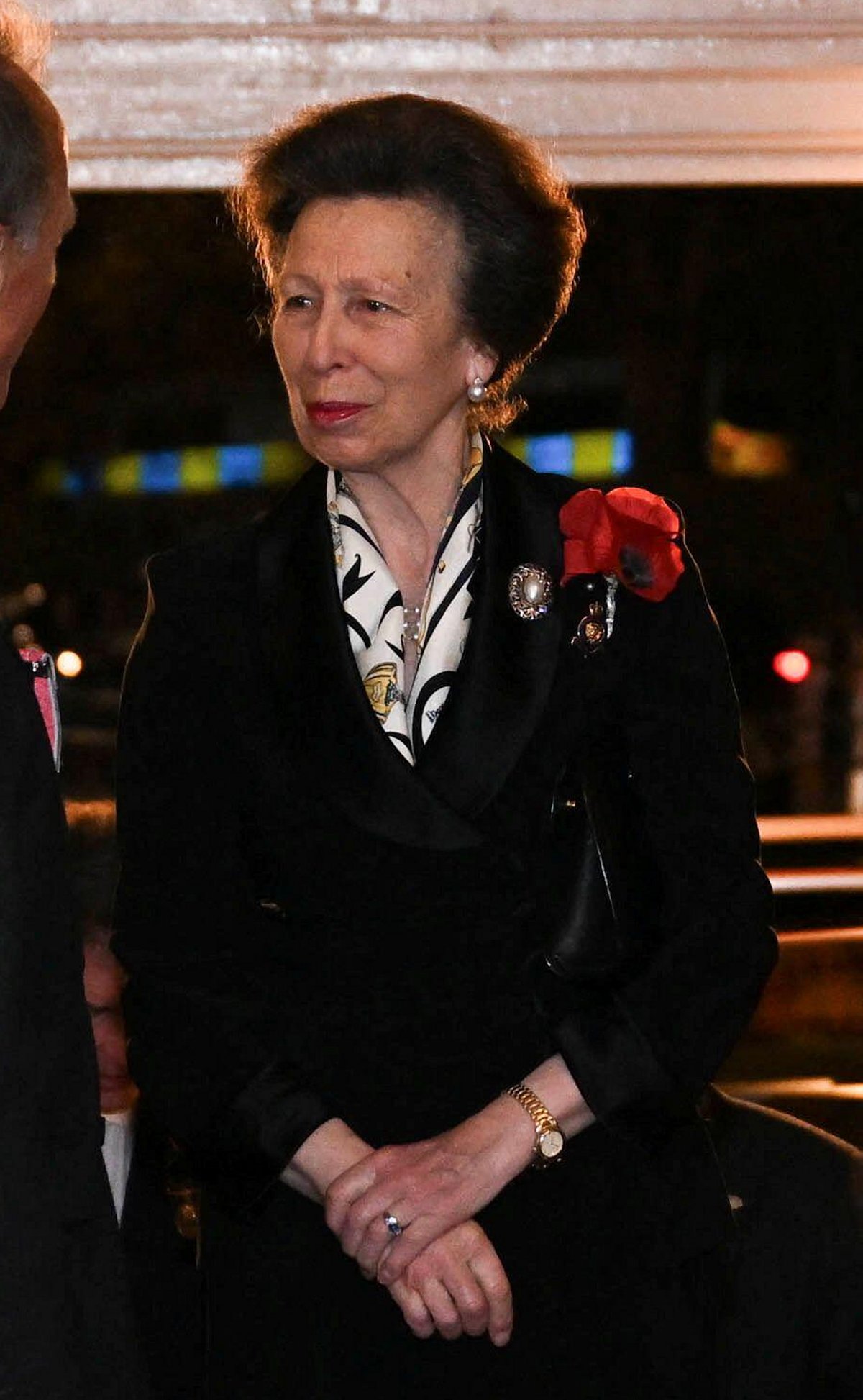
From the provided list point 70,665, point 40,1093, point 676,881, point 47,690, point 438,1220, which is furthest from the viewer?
point 70,665

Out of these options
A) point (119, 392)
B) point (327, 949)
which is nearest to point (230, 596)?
point (327, 949)

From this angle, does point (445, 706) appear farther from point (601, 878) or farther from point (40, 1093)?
point (40, 1093)

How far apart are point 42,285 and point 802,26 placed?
155 cm

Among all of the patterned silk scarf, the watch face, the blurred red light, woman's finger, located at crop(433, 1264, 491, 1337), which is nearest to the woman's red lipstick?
the patterned silk scarf

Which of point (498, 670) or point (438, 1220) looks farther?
point (498, 670)

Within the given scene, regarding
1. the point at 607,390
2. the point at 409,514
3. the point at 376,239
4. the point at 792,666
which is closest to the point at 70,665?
the point at 607,390

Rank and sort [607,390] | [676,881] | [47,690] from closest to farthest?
[47,690] → [676,881] → [607,390]

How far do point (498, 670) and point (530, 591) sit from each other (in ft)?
0.31

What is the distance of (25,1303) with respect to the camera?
52.7 inches

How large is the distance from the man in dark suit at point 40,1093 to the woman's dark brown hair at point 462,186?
1.61ft

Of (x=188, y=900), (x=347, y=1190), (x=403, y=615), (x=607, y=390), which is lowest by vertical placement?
(x=347, y=1190)

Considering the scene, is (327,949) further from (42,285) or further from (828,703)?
(828,703)

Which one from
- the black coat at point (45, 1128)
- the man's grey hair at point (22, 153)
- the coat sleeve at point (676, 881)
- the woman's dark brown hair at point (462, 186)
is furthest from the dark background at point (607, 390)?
the black coat at point (45, 1128)

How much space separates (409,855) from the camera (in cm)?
191
